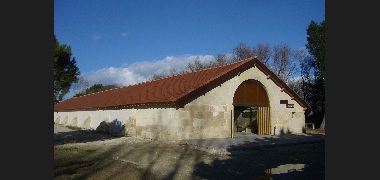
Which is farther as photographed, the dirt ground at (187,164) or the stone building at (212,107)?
the stone building at (212,107)

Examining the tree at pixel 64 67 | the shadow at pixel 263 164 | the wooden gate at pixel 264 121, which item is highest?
the tree at pixel 64 67

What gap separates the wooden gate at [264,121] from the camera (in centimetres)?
2155

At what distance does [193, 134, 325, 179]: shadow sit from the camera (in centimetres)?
847

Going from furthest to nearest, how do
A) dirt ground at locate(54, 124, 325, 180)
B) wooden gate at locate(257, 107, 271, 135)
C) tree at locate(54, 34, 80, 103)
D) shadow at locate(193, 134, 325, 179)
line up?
wooden gate at locate(257, 107, 271, 135)
tree at locate(54, 34, 80, 103)
shadow at locate(193, 134, 325, 179)
dirt ground at locate(54, 124, 325, 180)

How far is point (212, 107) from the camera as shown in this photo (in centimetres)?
1861

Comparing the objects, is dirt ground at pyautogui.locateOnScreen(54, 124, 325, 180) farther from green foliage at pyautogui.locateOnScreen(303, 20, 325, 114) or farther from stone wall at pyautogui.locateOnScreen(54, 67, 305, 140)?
green foliage at pyautogui.locateOnScreen(303, 20, 325, 114)

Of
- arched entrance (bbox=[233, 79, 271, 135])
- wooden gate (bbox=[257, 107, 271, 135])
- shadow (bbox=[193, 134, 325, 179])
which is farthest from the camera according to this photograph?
wooden gate (bbox=[257, 107, 271, 135])

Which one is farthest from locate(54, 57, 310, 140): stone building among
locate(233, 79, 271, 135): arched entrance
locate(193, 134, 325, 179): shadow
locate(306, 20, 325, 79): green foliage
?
locate(306, 20, 325, 79): green foliage

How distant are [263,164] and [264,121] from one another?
464 inches

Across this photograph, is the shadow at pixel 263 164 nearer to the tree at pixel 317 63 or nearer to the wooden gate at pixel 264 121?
the wooden gate at pixel 264 121

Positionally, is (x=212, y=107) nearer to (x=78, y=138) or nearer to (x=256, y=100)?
(x=256, y=100)

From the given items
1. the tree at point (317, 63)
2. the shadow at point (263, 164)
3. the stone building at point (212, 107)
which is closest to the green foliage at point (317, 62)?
the tree at point (317, 63)

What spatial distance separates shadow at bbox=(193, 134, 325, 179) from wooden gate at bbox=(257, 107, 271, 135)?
22.1 ft

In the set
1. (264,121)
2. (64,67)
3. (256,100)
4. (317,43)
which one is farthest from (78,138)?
(317,43)
